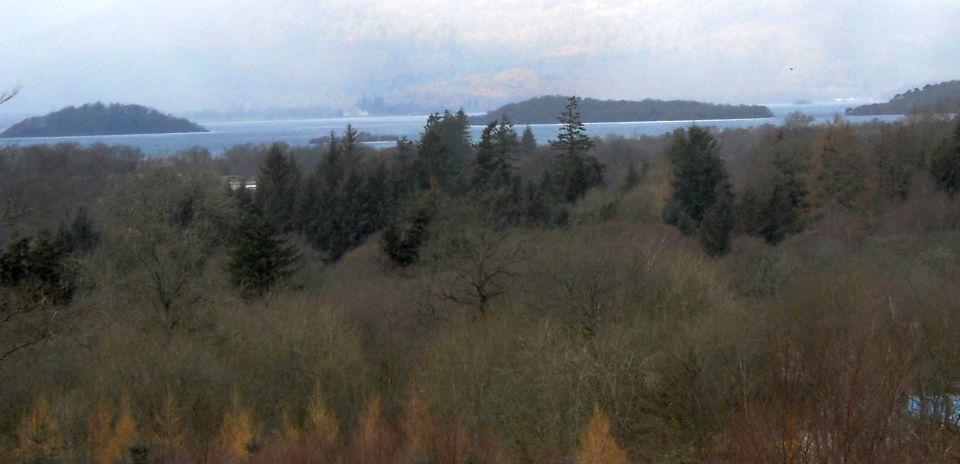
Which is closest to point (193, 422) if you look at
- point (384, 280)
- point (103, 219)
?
point (384, 280)

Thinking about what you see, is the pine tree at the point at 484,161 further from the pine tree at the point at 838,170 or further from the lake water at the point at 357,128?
the pine tree at the point at 838,170

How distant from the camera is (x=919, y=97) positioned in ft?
195

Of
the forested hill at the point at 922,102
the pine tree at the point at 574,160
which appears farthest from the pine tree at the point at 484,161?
the forested hill at the point at 922,102

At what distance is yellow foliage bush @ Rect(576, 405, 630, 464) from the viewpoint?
10945mm

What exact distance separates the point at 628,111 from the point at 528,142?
10.9 metres

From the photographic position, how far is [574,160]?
4631cm

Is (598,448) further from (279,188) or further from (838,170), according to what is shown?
(279,188)

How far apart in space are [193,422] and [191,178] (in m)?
25.7

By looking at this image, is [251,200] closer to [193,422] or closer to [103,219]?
[103,219]

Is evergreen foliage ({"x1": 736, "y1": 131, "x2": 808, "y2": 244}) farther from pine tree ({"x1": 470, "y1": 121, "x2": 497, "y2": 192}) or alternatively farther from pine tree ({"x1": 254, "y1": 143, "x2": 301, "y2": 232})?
pine tree ({"x1": 254, "y1": 143, "x2": 301, "y2": 232})

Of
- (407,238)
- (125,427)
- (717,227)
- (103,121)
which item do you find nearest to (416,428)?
(125,427)

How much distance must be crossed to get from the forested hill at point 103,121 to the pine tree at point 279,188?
68.5ft

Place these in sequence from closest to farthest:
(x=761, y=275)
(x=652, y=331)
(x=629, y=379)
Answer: (x=629, y=379)
(x=652, y=331)
(x=761, y=275)

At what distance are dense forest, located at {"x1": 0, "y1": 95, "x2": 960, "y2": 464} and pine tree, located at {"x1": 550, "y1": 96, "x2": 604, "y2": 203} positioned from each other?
17 cm
